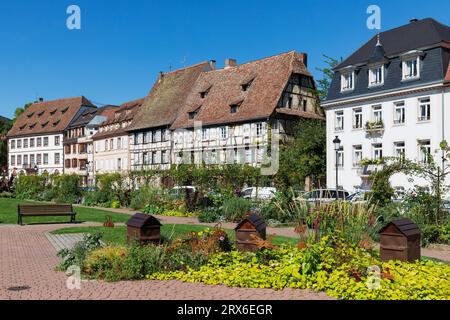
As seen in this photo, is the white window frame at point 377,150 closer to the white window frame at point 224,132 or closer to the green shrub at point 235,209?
the white window frame at point 224,132

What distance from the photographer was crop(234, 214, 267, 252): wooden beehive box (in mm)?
10719

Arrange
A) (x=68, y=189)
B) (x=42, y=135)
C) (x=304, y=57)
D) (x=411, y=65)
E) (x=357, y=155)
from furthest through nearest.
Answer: (x=42, y=135) → (x=304, y=57) → (x=68, y=189) → (x=357, y=155) → (x=411, y=65)

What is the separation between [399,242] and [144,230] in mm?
5090

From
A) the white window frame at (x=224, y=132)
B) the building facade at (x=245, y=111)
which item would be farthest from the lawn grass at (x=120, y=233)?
the white window frame at (x=224, y=132)

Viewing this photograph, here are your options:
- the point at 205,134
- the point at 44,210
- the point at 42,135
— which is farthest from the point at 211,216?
the point at 42,135

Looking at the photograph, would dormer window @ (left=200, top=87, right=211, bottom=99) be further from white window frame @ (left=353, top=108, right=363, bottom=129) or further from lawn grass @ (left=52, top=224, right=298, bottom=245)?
lawn grass @ (left=52, top=224, right=298, bottom=245)

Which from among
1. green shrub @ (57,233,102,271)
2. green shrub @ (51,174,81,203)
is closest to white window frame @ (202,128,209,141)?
green shrub @ (51,174,81,203)

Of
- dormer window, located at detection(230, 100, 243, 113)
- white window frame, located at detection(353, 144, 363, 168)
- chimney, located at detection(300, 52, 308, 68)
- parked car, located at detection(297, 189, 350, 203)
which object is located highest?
chimney, located at detection(300, 52, 308, 68)

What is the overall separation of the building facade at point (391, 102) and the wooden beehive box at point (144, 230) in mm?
20505

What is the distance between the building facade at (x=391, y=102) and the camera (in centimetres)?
3102

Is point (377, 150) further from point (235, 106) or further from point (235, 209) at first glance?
point (235, 209)

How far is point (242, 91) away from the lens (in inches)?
1847
